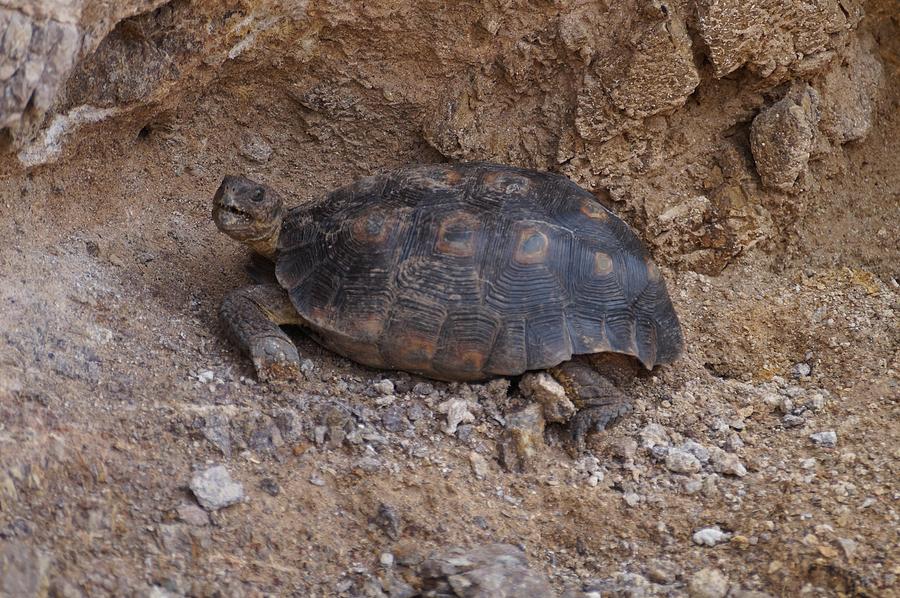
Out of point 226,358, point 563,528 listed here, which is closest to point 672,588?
point 563,528

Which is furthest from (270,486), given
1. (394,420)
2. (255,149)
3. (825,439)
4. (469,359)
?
(255,149)

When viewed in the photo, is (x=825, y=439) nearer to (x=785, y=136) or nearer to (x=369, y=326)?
(x=785, y=136)

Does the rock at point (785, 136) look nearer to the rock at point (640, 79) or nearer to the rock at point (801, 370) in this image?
the rock at point (640, 79)

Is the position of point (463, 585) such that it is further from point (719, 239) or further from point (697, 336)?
point (719, 239)

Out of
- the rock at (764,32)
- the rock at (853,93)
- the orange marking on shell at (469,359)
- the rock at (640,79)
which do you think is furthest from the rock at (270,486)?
the rock at (853,93)

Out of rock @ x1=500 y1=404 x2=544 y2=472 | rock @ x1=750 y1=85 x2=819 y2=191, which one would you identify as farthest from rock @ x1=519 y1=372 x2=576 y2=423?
rock @ x1=750 y1=85 x2=819 y2=191

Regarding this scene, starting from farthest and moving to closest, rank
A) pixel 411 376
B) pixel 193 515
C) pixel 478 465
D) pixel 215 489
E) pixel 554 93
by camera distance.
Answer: pixel 554 93 → pixel 411 376 → pixel 478 465 → pixel 215 489 → pixel 193 515

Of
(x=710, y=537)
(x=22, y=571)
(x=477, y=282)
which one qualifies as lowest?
(x=22, y=571)
